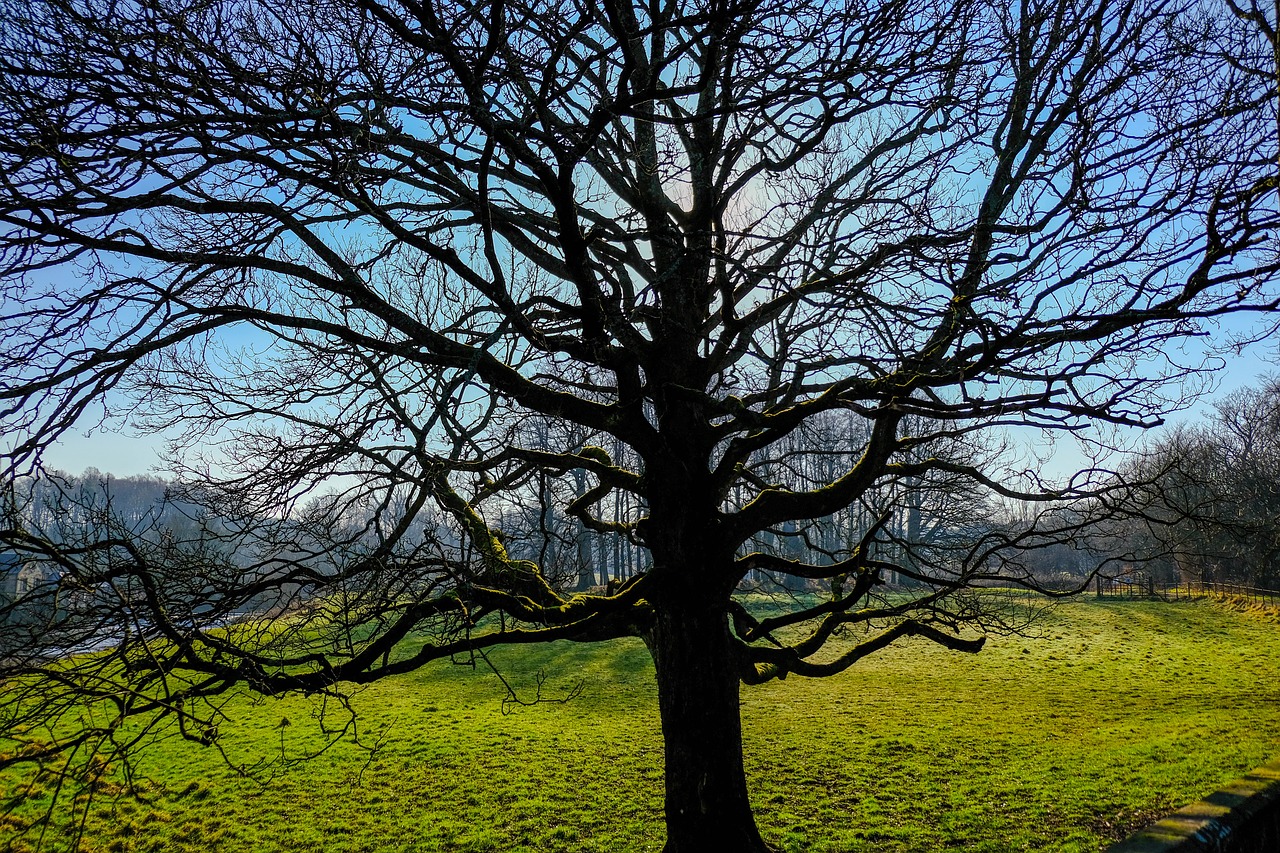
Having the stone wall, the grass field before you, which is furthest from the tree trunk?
the grass field

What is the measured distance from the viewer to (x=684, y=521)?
7.01 meters

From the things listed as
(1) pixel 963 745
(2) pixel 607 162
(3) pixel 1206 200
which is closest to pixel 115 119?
(2) pixel 607 162

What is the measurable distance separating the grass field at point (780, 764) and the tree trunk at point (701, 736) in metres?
4.10

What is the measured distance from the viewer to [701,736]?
257 inches

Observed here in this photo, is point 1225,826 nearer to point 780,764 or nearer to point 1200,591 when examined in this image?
point 780,764

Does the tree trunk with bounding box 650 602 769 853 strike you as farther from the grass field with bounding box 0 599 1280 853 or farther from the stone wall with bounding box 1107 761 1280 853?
the grass field with bounding box 0 599 1280 853

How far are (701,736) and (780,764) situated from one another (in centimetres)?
847

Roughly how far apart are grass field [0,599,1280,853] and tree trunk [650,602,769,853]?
410cm

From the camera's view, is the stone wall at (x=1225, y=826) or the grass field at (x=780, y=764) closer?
the stone wall at (x=1225, y=826)

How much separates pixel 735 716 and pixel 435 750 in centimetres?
1130

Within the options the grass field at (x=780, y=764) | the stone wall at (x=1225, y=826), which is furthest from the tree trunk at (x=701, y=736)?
the grass field at (x=780, y=764)

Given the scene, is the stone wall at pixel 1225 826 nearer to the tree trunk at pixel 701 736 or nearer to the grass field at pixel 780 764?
the tree trunk at pixel 701 736

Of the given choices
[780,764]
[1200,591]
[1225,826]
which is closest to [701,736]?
[1225,826]

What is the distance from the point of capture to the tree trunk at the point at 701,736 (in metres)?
6.47
